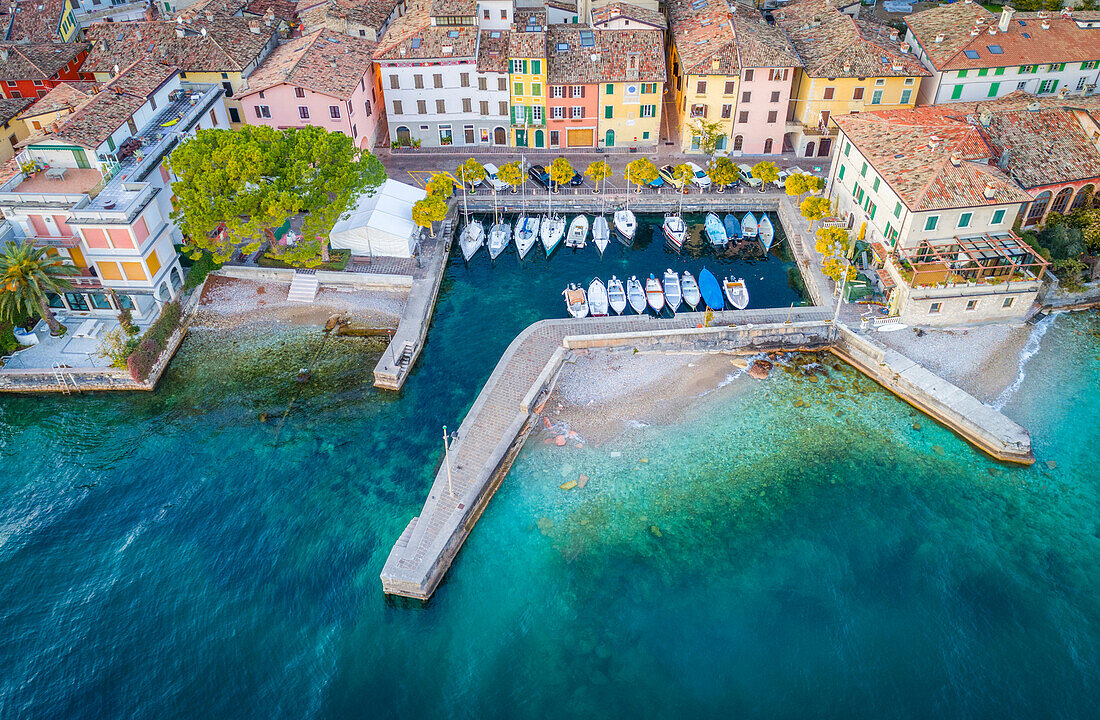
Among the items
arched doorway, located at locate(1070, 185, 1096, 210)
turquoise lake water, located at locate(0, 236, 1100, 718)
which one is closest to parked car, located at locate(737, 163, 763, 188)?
arched doorway, located at locate(1070, 185, 1096, 210)

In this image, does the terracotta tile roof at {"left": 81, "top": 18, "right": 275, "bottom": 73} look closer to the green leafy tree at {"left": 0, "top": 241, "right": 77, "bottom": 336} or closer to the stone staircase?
the stone staircase

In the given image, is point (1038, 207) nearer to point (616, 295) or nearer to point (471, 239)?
point (616, 295)

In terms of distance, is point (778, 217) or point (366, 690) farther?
point (778, 217)

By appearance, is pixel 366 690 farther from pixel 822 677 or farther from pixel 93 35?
pixel 93 35

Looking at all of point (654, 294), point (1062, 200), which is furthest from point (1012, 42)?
point (654, 294)

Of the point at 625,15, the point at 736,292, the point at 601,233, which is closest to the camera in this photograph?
the point at 736,292

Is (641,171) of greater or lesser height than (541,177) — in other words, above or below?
above

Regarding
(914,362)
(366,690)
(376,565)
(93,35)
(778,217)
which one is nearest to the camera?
(366,690)

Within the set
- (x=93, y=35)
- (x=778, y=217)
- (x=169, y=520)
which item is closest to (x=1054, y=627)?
(x=778, y=217)
